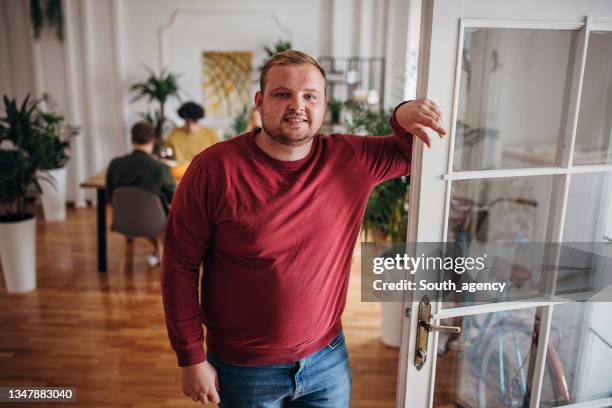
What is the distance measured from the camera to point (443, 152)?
52.9 inches

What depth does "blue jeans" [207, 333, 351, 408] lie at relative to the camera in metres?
1.48

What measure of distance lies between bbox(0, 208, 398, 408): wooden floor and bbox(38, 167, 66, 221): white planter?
1543mm

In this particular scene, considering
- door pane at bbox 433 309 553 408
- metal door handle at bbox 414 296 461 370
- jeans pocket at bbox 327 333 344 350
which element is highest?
metal door handle at bbox 414 296 461 370

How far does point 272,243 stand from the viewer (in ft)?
4.55

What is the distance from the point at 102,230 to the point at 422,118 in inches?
148

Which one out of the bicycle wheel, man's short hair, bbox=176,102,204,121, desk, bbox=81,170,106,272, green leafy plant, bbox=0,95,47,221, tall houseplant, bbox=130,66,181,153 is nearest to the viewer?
the bicycle wheel

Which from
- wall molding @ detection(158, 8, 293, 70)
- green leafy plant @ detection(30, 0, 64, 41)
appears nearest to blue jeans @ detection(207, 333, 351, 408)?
wall molding @ detection(158, 8, 293, 70)

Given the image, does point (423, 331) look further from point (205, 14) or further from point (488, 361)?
point (205, 14)

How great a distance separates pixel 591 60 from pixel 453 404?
4.82 feet

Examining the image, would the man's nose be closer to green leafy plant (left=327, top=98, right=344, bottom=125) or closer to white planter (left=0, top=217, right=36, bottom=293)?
white planter (left=0, top=217, right=36, bottom=293)

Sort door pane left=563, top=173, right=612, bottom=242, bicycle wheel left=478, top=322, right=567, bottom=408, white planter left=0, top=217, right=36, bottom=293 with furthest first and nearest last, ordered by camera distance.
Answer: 1. white planter left=0, top=217, right=36, bottom=293
2. bicycle wheel left=478, top=322, right=567, bottom=408
3. door pane left=563, top=173, right=612, bottom=242

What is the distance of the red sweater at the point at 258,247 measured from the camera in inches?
54.4

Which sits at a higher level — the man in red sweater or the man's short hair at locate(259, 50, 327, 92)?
the man's short hair at locate(259, 50, 327, 92)

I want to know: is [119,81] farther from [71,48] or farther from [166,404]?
[166,404]
